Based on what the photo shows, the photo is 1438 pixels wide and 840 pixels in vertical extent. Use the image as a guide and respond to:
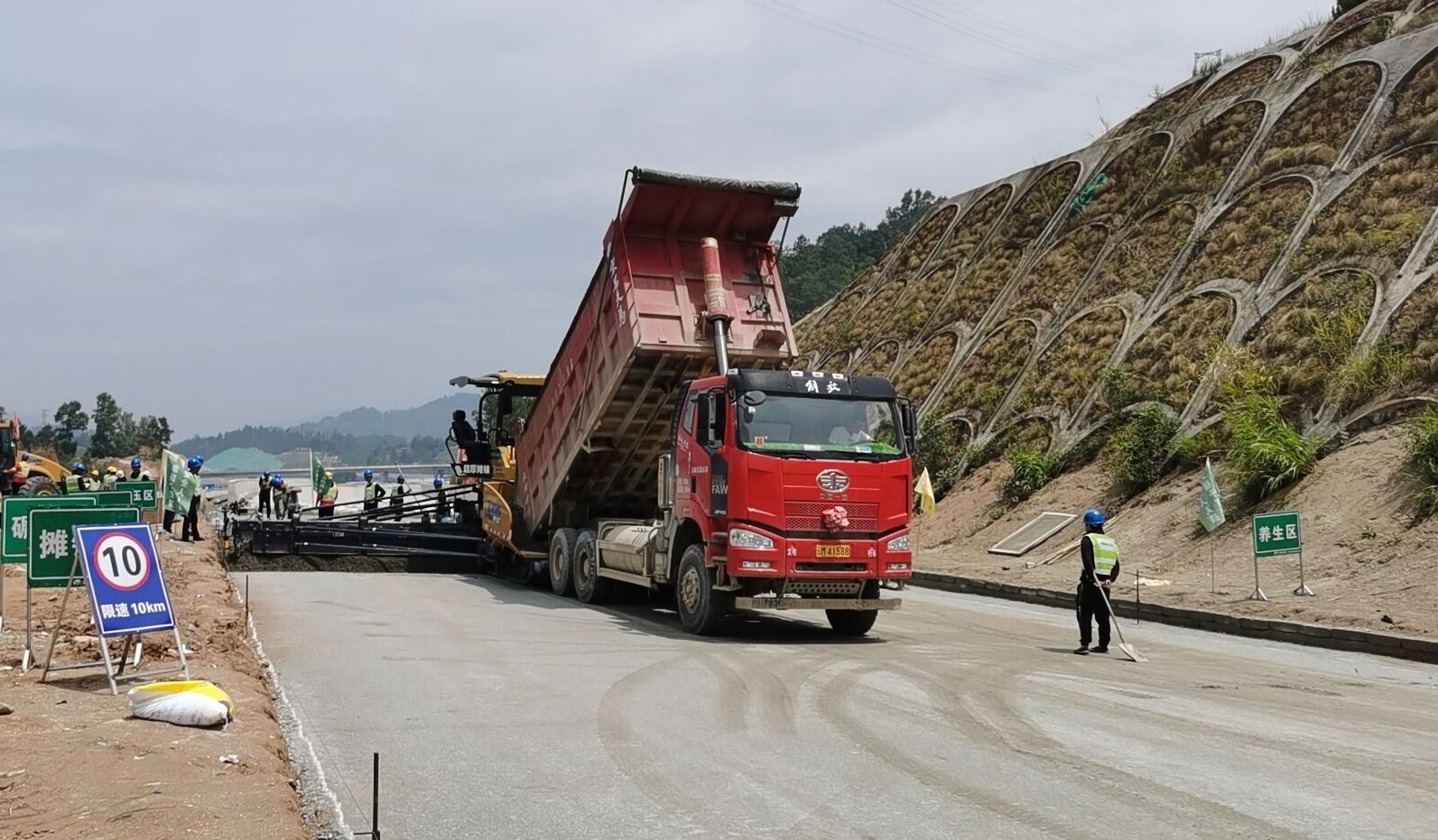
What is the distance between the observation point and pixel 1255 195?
90.3 ft

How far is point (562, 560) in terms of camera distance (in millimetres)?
17875

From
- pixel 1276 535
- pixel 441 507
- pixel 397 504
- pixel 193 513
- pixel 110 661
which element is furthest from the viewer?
pixel 397 504

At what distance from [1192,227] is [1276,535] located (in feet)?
49.6

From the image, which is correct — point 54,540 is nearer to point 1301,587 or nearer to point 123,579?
point 123,579

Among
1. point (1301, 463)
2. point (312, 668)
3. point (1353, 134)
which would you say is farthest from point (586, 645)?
point (1353, 134)

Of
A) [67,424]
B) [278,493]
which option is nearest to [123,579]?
[278,493]

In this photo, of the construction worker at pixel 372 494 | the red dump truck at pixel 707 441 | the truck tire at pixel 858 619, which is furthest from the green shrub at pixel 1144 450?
the construction worker at pixel 372 494

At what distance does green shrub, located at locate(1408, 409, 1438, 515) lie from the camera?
1641 centimetres

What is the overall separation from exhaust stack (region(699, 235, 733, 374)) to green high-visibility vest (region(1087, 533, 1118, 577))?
4.63 m

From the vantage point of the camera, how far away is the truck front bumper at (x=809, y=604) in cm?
1242

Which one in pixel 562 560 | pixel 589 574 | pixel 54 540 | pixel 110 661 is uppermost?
pixel 54 540

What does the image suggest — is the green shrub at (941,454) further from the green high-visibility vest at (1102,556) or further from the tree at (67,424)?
the tree at (67,424)

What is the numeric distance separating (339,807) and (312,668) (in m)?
4.62

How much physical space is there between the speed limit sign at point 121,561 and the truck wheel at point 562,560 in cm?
871
